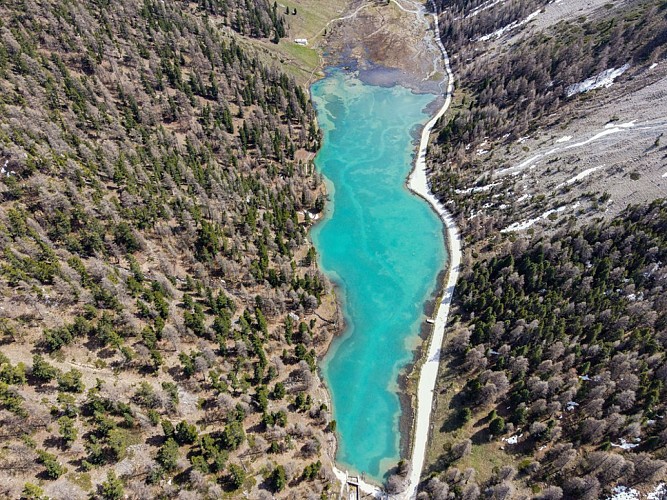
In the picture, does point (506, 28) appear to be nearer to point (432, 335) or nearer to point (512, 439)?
point (432, 335)

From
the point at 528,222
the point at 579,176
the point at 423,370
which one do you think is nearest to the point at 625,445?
the point at 423,370

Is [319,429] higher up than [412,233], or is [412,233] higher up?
Result: [412,233]

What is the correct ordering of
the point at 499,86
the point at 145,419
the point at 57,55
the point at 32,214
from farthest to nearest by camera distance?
the point at 499,86, the point at 57,55, the point at 32,214, the point at 145,419

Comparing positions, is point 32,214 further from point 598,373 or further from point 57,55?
point 598,373

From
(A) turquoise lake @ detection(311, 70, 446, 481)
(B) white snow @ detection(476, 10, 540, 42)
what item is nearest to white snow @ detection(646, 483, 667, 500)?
(A) turquoise lake @ detection(311, 70, 446, 481)

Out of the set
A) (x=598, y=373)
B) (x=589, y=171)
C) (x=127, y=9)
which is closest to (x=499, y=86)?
(x=589, y=171)

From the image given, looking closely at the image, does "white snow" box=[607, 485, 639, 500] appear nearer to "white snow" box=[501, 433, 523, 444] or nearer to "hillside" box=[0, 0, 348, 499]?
"white snow" box=[501, 433, 523, 444]
